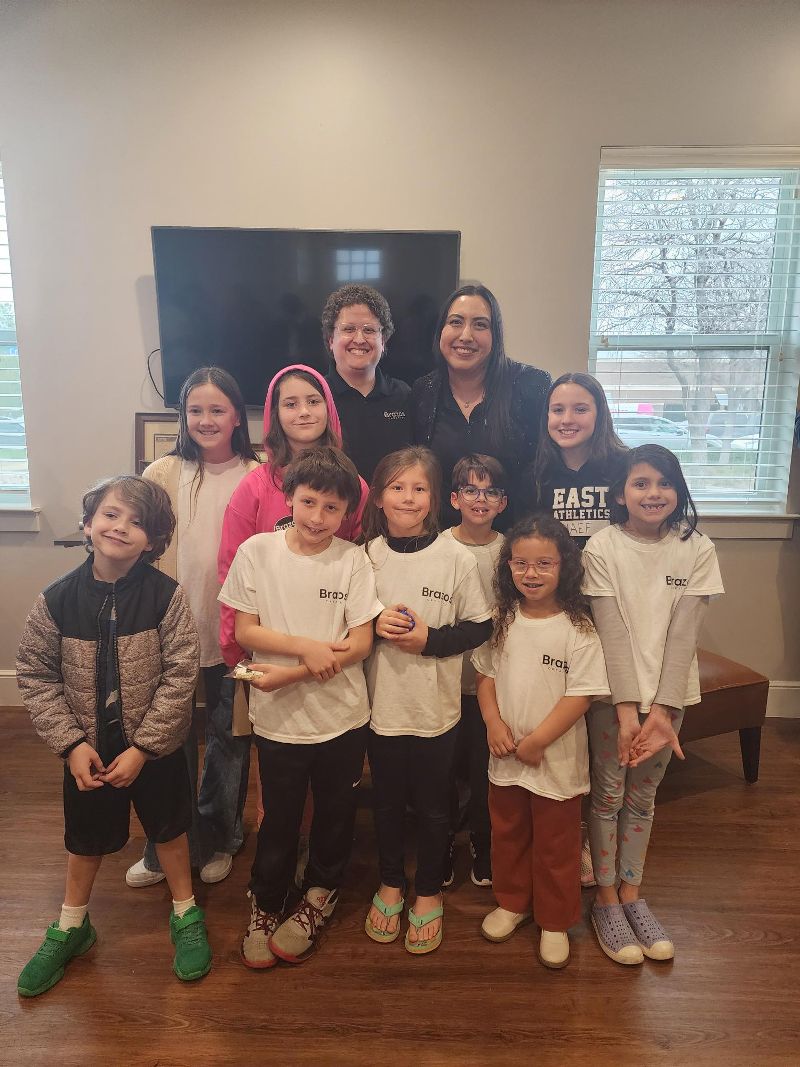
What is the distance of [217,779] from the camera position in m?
1.81

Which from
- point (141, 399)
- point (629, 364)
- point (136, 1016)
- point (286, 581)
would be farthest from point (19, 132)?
point (136, 1016)

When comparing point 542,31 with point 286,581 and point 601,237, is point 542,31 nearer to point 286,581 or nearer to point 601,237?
point 601,237

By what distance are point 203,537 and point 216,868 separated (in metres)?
0.95

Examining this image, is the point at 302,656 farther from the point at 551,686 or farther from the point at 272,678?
the point at 551,686

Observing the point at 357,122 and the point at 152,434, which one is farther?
the point at 152,434

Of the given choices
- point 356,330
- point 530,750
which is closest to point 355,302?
point 356,330

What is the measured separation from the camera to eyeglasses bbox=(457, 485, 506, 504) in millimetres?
1531

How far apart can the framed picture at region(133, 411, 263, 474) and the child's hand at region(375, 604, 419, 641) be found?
1.51 m

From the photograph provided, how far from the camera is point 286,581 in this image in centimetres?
143

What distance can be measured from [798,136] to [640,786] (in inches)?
105

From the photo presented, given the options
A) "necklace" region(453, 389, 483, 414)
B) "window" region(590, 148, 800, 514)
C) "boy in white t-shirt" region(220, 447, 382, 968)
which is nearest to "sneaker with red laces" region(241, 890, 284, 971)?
"boy in white t-shirt" region(220, 447, 382, 968)

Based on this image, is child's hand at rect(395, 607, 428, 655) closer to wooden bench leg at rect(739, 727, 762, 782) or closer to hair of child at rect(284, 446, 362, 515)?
hair of child at rect(284, 446, 362, 515)

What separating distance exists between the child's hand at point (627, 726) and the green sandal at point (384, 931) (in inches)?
27.1

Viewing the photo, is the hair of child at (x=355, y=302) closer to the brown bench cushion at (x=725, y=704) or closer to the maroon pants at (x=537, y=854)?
the maroon pants at (x=537, y=854)
